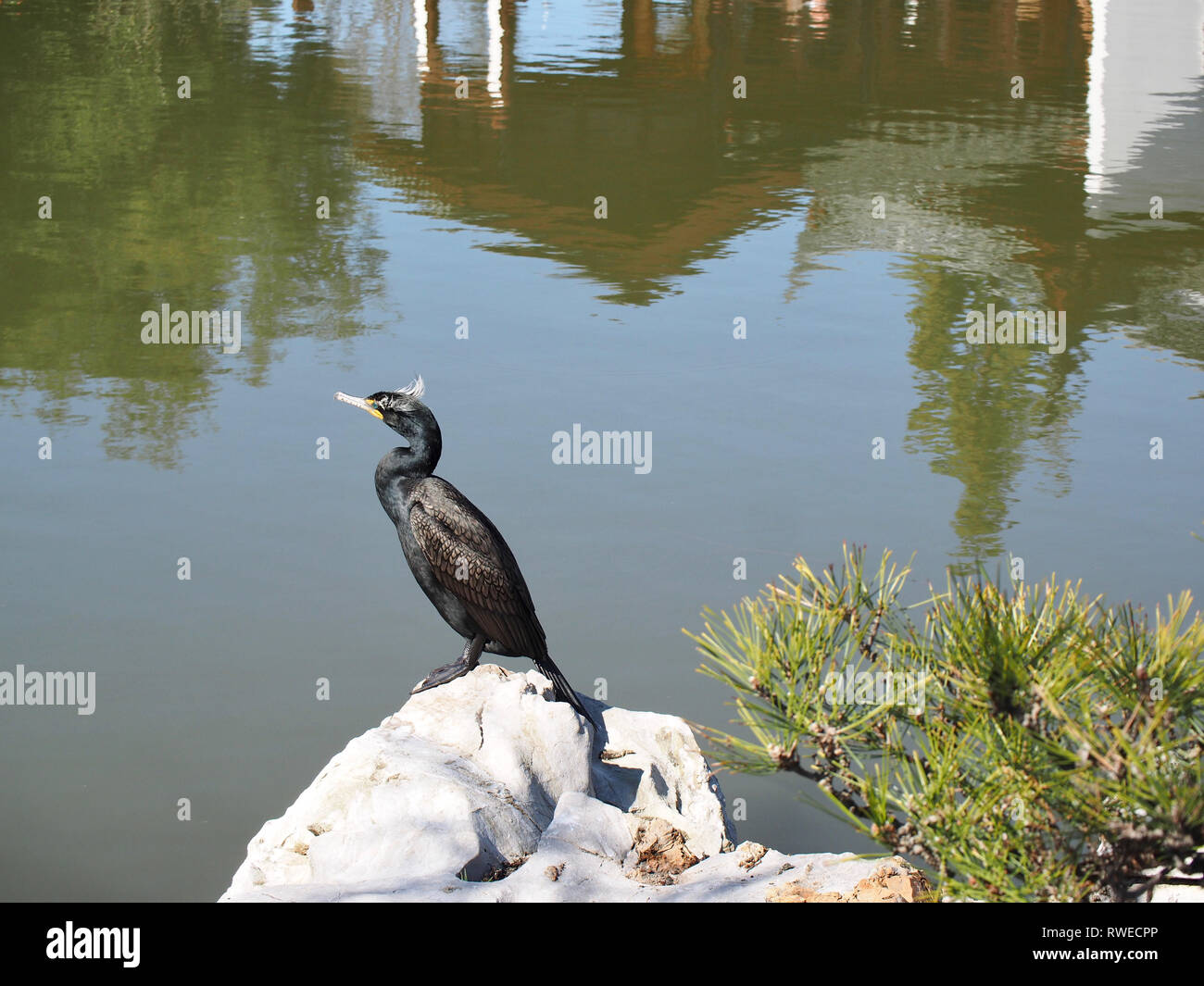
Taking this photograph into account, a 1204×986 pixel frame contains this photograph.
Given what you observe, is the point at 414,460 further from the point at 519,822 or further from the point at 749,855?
the point at 749,855

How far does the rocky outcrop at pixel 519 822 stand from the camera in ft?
18.3

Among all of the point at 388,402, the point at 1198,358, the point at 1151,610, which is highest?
the point at 388,402

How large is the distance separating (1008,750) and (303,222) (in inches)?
647

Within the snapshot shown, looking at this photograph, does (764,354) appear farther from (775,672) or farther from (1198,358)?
(775,672)

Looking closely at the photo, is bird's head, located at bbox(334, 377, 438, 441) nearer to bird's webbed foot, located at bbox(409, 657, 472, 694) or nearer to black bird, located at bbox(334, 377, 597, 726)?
black bird, located at bbox(334, 377, 597, 726)

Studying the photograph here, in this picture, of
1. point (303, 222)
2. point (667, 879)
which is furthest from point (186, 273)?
point (667, 879)

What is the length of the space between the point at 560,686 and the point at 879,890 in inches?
83.4

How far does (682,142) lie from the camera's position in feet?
74.5

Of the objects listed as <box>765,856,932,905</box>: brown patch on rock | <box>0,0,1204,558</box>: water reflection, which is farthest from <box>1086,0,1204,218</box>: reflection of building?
<box>765,856,932,905</box>: brown patch on rock

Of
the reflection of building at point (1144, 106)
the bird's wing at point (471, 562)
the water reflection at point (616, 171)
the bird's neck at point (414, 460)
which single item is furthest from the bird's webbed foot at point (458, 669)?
the reflection of building at point (1144, 106)

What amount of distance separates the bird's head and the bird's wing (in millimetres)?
294

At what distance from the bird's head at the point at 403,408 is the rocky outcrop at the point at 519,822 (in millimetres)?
1257

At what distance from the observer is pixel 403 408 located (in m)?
6.67

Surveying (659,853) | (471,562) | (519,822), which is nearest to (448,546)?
(471,562)
